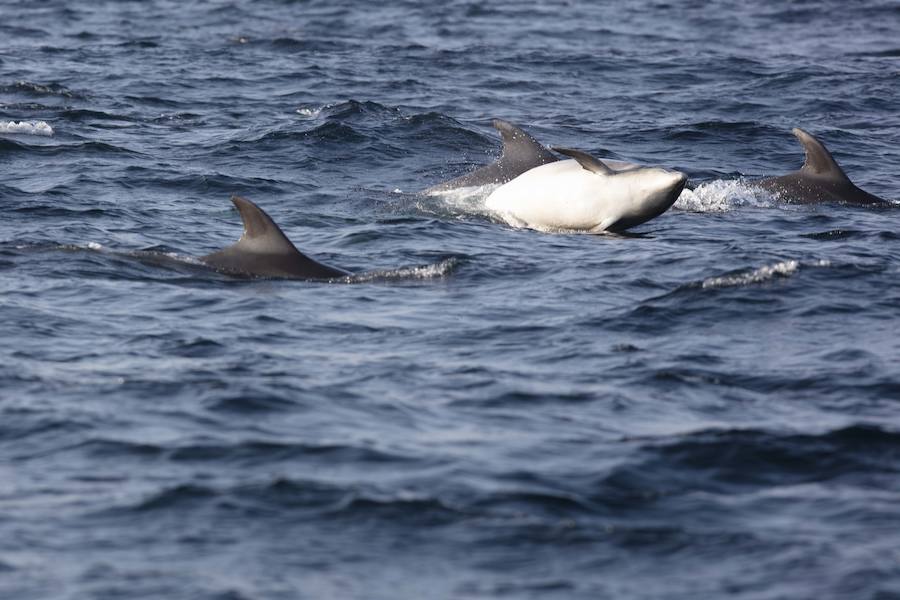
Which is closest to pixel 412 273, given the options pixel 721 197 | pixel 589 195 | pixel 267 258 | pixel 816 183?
pixel 267 258

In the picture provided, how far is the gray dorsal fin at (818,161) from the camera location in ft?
67.2

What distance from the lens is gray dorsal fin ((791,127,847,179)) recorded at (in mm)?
20484

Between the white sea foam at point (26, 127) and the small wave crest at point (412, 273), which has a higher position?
the white sea foam at point (26, 127)

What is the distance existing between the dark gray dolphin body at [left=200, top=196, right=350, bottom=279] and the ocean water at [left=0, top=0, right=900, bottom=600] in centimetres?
25

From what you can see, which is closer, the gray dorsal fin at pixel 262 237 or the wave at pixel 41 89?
the gray dorsal fin at pixel 262 237

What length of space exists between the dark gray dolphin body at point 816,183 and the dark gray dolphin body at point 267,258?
7.62 m

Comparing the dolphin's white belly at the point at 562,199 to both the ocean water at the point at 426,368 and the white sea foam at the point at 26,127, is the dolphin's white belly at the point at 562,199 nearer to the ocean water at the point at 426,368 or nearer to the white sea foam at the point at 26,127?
the ocean water at the point at 426,368

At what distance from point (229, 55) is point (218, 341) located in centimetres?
2017

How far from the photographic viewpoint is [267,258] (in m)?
15.1

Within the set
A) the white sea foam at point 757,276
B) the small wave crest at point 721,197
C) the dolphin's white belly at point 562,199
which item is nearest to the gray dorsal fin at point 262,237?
the dolphin's white belly at point 562,199

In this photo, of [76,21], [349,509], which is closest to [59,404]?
[349,509]

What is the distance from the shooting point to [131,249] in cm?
1628

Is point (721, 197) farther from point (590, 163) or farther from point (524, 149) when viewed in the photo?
point (590, 163)

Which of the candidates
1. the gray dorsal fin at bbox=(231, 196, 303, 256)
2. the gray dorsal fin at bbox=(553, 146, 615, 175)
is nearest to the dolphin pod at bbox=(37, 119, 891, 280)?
the gray dorsal fin at bbox=(553, 146, 615, 175)
